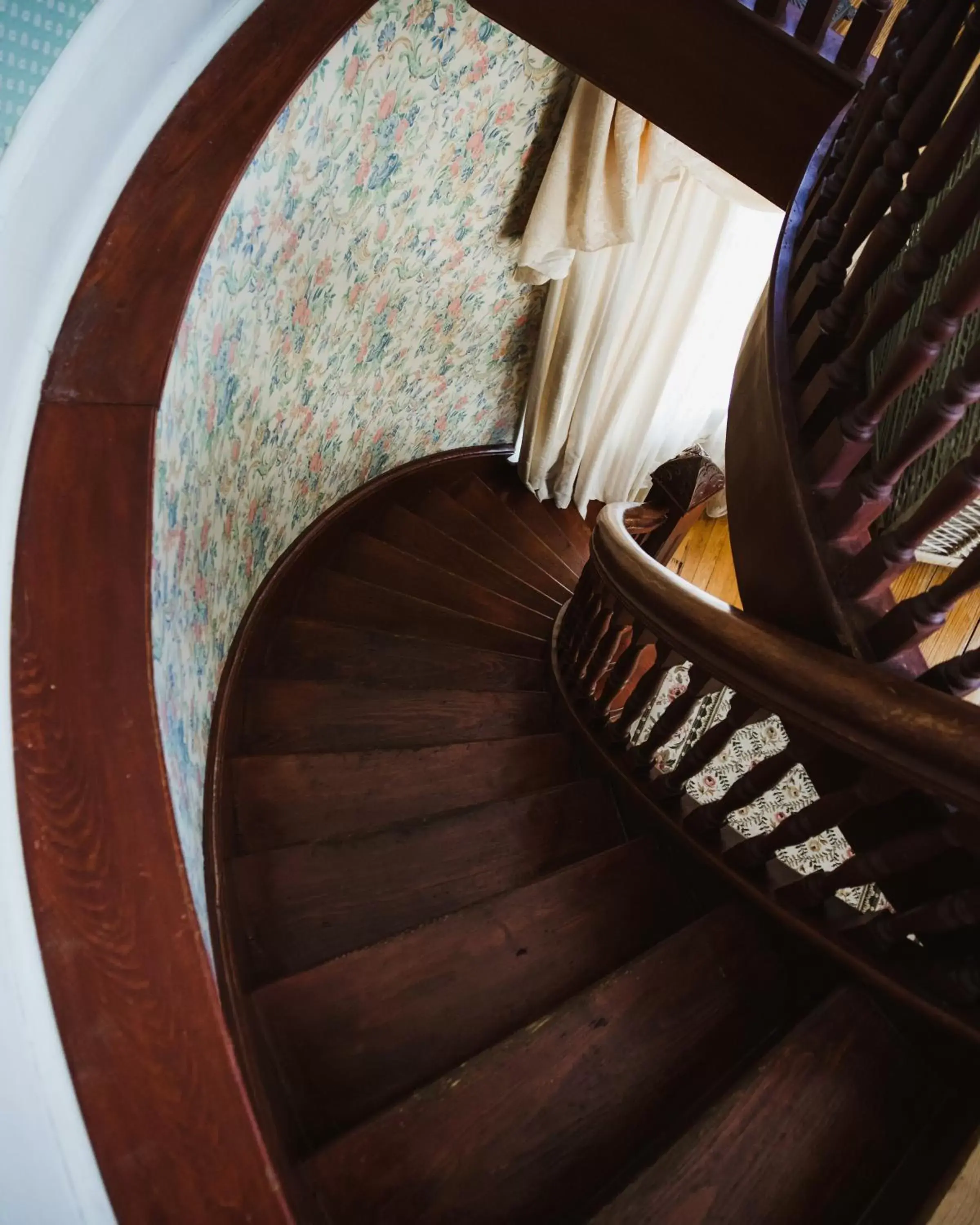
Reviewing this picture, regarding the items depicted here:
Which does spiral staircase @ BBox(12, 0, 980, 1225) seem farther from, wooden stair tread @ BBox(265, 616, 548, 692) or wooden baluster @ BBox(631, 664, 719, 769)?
wooden stair tread @ BBox(265, 616, 548, 692)

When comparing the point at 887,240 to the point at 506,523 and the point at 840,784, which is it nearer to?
the point at 840,784

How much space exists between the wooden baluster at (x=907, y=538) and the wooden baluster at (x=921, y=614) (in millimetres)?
47

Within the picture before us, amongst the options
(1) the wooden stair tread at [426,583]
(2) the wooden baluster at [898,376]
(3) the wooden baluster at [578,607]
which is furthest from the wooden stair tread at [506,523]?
(2) the wooden baluster at [898,376]

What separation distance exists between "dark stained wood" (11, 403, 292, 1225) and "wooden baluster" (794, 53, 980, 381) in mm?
1100

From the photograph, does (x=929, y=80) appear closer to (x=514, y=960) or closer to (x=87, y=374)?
(x=87, y=374)

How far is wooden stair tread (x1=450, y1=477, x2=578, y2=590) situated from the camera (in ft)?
11.2

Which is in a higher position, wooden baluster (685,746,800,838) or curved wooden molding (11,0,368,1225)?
curved wooden molding (11,0,368,1225)

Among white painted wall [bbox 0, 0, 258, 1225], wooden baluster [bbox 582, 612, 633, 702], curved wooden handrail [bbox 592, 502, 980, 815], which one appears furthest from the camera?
wooden baluster [bbox 582, 612, 633, 702]

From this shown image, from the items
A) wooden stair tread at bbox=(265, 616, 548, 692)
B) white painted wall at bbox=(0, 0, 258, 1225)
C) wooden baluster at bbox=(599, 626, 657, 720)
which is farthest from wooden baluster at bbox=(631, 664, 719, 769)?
white painted wall at bbox=(0, 0, 258, 1225)

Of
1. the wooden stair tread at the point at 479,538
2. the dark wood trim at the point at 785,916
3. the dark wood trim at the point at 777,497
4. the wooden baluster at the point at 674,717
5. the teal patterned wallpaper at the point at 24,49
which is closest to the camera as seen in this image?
the teal patterned wallpaper at the point at 24,49

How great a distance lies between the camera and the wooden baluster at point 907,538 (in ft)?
2.84

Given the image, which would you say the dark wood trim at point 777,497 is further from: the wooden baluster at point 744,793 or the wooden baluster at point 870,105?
the wooden baluster at point 744,793

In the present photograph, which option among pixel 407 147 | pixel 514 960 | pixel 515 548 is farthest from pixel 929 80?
pixel 515 548

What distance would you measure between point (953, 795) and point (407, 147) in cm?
204
